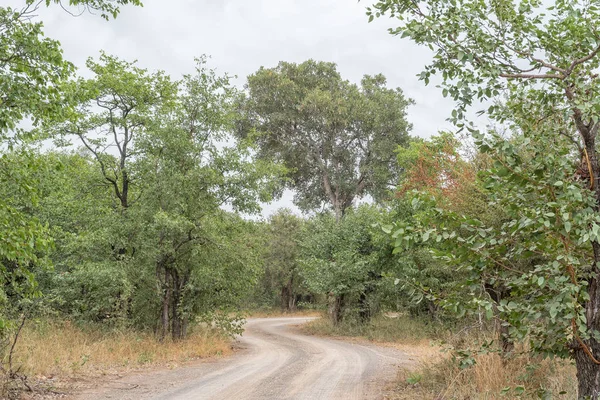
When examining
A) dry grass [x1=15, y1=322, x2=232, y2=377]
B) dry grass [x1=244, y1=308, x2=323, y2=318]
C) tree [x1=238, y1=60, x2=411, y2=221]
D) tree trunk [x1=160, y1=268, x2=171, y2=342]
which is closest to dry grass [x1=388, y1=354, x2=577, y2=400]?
dry grass [x1=15, y1=322, x2=232, y2=377]

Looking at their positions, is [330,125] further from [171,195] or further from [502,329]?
[502,329]

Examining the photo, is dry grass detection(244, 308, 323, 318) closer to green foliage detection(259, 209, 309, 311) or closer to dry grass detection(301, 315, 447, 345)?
green foliage detection(259, 209, 309, 311)

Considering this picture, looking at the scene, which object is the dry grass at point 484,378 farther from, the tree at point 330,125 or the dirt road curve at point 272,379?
the tree at point 330,125

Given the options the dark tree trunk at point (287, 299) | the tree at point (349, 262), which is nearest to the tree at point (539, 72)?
the tree at point (349, 262)

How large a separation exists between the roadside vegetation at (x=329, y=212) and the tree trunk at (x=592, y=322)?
0.9 inches

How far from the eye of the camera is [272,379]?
38.0 feet

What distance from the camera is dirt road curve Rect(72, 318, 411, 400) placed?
9.56 metres

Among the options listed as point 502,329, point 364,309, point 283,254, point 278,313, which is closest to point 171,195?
point 502,329

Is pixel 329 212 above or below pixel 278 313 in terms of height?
above

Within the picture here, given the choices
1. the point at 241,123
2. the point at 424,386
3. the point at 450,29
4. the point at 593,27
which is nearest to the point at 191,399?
the point at 424,386

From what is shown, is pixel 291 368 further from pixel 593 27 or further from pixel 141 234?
pixel 593 27

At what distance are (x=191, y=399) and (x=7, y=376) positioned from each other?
3206 mm

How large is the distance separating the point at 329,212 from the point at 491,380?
27.2 m

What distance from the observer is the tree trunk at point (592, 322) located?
→ 16.5 ft
